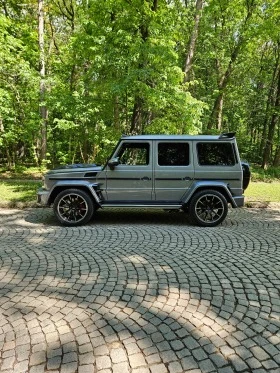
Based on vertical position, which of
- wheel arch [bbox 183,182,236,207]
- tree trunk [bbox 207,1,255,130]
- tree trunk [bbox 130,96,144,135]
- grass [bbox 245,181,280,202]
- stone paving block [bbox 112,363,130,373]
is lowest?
stone paving block [bbox 112,363,130,373]

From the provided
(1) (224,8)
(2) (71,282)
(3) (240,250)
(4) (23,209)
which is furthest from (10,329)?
(1) (224,8)

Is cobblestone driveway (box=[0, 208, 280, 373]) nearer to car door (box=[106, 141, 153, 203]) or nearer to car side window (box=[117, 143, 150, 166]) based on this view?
car door (box=[106, 141, 153, 203])

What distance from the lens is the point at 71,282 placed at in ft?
13.0

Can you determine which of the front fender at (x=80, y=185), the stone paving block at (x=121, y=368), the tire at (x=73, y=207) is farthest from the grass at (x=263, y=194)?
the stone paving block at (x=121, y=368)

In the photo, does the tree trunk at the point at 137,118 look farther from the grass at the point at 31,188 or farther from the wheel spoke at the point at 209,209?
the wheel spoke at the point at 209,209

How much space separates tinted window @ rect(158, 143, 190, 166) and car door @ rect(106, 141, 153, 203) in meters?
0.29

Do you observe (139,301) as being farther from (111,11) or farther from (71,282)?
(111,11)

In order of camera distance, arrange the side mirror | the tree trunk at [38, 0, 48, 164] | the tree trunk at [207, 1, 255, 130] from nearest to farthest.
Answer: the side mirror → the tree trunk at [38, 0, 48, 164] → the tree trunk at [207, 1, 255, 130]

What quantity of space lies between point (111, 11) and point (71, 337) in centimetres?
1195

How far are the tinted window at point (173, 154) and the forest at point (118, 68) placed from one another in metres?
3.39

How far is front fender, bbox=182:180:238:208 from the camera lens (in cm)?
702

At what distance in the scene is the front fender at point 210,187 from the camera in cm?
702

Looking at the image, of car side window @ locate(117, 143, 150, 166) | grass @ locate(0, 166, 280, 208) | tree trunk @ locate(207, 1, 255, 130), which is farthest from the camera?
tree trunk @ locate(207, 1, 255, 130)

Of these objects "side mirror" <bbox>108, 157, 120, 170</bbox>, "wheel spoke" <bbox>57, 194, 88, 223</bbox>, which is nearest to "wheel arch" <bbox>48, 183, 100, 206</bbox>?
"wheel spoke" <bbox>57, 194, 88, 223</bbox>
